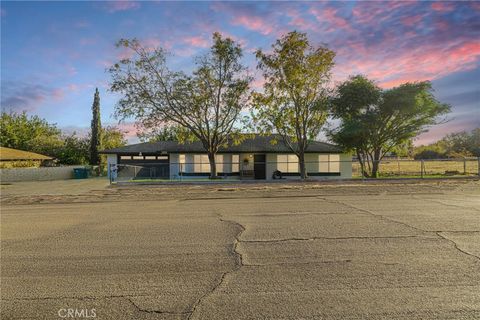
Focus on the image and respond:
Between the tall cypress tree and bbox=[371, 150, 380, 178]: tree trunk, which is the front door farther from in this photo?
the tall cypress tree

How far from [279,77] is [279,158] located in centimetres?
901

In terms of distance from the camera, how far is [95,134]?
4275cm

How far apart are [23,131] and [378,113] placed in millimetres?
49792

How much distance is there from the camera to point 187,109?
2900 cm

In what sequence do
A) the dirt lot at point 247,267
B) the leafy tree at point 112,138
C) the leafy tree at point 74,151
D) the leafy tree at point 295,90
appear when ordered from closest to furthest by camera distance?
the dirt lot at point 247,267
the leafy tree at point 295,90
the leafy tree at point 74,151
the leafy tree at point 112,138

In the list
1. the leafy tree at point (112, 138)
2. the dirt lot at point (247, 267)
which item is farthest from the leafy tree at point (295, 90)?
the leafy tree at point (112, 138)

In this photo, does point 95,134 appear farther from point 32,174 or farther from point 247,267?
point 247,267

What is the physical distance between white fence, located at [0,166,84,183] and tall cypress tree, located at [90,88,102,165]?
977 centimetres

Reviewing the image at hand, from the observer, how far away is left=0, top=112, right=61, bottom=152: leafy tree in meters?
49.0

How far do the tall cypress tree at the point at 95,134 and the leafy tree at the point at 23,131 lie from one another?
9447mm

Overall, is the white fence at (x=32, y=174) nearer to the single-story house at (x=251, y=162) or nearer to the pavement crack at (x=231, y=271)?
the single-story house at (x=251, y=162)

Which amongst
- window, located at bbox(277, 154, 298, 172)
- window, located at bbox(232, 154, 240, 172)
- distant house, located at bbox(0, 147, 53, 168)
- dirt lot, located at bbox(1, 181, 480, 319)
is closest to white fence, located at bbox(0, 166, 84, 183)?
distant house, located at bbox(0, 147, 53, 168)

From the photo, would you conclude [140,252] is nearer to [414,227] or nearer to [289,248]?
[289,248]

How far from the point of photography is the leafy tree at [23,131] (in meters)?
49.0
